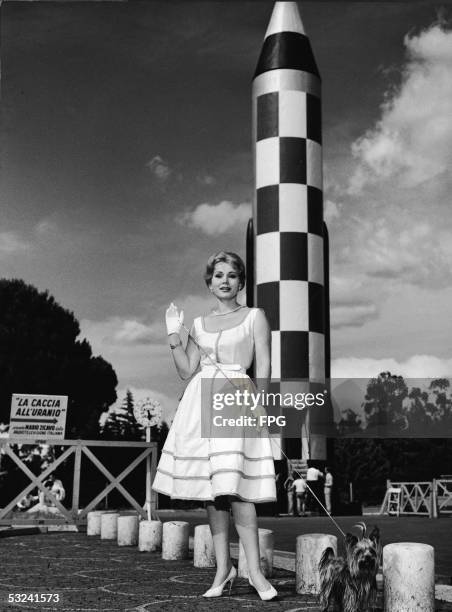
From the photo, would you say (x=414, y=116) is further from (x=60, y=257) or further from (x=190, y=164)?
(x=60, y=257)

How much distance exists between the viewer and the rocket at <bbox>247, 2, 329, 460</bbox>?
891cm

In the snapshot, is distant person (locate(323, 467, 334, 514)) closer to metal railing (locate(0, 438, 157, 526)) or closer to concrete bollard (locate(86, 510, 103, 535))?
metal railing (locate(0, 438, 157, 526))

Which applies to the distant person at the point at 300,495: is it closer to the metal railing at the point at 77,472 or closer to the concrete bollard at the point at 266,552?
the metal railing at the point at 77,472

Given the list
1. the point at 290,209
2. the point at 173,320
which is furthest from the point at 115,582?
the point at 290,209

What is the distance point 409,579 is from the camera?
286 cm

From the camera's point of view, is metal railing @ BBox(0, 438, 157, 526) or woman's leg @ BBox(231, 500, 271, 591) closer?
woman's leg @ BBox(231, 500, 271, 591)

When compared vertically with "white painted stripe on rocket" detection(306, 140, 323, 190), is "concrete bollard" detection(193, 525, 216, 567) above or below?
below

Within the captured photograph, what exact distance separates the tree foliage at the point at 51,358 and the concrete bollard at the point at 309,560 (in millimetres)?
17007

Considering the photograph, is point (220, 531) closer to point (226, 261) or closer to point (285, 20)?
point (226, 261)

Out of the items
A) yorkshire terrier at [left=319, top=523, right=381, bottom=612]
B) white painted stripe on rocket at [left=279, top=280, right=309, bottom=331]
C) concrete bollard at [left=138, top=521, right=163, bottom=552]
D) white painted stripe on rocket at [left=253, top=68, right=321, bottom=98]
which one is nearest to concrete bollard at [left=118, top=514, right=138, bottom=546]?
concrete bollard at [left=138, top=521, right=163, bottom=552]

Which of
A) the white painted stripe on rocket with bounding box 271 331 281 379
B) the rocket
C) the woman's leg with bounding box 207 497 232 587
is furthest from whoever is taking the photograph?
the rocket

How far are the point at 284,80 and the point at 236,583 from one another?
22.7 ft

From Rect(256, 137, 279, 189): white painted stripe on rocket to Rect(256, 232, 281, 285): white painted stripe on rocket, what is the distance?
0.65 metres

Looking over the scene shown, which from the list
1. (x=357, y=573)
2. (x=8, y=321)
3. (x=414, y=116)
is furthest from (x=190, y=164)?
(x=8, y=321)
